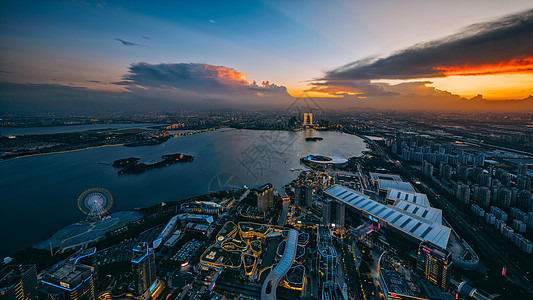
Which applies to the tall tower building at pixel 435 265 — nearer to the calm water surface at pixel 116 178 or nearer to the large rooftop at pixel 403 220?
the large rooftop at pixel 403 220

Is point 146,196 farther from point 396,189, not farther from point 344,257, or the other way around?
point 396,189

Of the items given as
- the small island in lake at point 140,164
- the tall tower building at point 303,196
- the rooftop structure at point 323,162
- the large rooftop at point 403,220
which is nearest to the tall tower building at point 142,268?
the tall tower building at point 303,196

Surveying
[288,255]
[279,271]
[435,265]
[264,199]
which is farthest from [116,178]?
[435,265]

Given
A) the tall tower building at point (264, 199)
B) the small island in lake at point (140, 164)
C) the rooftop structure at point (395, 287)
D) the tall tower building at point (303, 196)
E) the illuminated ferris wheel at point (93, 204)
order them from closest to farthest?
the rooftop structure at point (395, 287), the illuminated ferris wheel at point (93, 204), the tall tower building at point (264, 199), the tall tower building at point (303, 196), the small island in lake at point (140, 164)

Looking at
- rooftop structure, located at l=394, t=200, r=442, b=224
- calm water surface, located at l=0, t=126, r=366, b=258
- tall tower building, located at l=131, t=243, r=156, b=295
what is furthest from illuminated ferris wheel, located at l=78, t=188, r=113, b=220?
rooftop structure, located at l=394, t=200, r=442, b=224

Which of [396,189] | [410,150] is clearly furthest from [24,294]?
[410,150]

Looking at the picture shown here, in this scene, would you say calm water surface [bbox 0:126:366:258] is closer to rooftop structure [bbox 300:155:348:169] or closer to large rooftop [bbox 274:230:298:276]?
rooftop structure [bbox 300:155:348:169]
